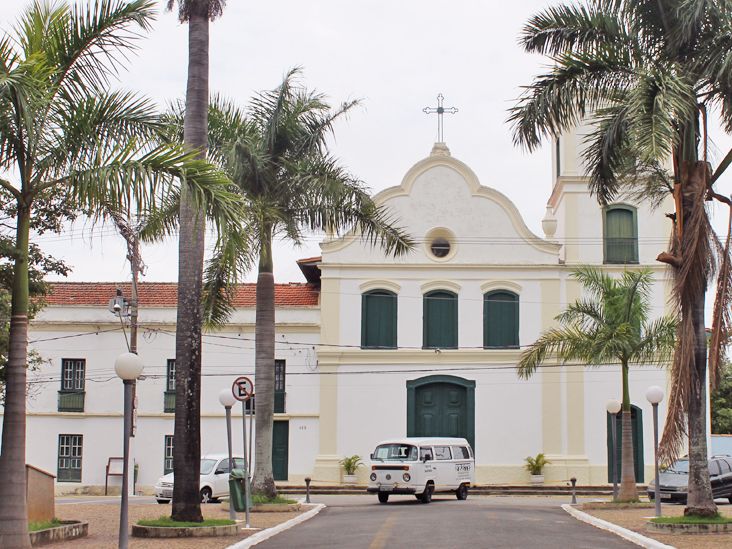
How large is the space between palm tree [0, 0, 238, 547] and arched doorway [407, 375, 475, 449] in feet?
81.3

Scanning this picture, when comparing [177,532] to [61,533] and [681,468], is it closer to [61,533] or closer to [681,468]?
[61,533]

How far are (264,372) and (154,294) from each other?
1633cm

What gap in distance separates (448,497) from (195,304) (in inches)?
649

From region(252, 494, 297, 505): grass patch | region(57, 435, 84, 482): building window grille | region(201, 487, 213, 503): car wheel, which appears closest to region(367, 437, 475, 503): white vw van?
region(252, 494, 297, 505): grass patch

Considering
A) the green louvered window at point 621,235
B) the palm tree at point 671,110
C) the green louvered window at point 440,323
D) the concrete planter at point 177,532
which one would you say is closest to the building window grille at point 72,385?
the green louvered window at point 440,323

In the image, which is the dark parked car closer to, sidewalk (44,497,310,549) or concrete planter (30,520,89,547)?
sidewalk (44,497,310,549)

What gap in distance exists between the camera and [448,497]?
1270 inches

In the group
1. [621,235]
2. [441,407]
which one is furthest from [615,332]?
[621,235]

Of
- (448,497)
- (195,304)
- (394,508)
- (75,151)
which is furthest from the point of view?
(448,497)

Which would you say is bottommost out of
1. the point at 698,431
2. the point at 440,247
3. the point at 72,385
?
the point at 698,431

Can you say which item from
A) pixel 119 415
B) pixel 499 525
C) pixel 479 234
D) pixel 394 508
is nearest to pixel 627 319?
pixel 394 508

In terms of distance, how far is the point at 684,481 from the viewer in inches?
1141

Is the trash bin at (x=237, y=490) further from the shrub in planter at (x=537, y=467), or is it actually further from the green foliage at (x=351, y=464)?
the shrub in planter at (x=537, y=467)

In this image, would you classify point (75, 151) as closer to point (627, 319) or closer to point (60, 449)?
point (627, 319)
